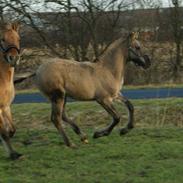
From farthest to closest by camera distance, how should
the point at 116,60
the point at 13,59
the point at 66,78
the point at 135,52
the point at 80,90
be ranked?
the point at 135,52 → the point at 116,60 → the point at 80,90 → the point at 66,78 → the point at 13,59

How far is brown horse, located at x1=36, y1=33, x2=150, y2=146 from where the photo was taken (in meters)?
9.23

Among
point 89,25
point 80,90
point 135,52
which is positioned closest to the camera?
point 80,90

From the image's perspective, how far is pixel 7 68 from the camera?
27.5 ft

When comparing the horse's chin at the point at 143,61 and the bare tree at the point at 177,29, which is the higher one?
the horse's chin at the point at 143,61

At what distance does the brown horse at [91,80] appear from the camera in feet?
30.3

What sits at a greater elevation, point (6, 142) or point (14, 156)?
point (6, 142)

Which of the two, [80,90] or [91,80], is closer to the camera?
[80,90]

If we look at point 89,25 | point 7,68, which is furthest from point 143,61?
point 89,25

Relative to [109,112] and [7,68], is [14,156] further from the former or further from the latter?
[109,112]

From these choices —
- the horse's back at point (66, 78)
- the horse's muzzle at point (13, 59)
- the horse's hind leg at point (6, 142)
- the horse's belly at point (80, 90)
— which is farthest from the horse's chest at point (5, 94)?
the horse's belly at point (80, 90)

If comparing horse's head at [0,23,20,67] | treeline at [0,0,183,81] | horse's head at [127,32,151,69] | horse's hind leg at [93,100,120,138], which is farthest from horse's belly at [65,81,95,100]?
treeline at [0,0,183,81]

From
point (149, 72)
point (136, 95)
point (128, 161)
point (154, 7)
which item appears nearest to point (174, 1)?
point (154, 7)

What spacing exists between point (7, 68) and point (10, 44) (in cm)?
62

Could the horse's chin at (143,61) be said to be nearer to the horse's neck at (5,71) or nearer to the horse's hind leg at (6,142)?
the horse's neck at (5,71)
